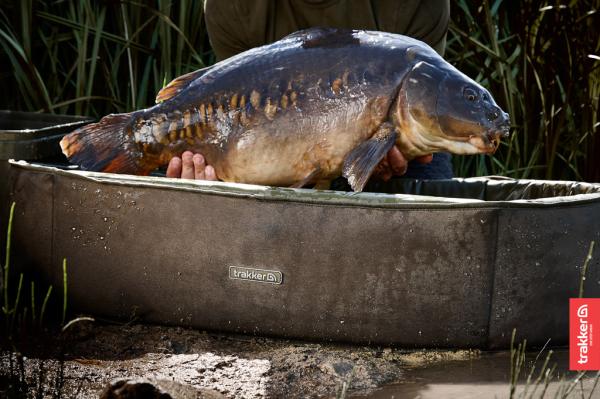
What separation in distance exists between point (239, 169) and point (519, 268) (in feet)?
2.84

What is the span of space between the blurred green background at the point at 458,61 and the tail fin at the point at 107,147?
1.64 m

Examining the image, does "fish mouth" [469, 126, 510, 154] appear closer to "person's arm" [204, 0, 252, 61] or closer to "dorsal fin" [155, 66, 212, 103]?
"dorsal fin" [155, 66, 212, 103]

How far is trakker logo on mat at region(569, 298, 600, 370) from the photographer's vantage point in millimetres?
2178

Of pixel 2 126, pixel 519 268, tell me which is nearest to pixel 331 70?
pixel 519 268

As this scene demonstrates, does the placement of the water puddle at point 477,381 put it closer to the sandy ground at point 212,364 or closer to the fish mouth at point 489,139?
the sandy ground at point 212,364

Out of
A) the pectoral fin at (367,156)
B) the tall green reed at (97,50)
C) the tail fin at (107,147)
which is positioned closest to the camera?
the pectoral fin at (367,156)

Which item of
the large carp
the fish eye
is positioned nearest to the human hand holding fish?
the large carp

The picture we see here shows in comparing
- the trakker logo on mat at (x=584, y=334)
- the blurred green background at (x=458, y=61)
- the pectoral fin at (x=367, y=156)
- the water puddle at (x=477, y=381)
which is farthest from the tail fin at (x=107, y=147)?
the blurred green background at (x=458, y=61)

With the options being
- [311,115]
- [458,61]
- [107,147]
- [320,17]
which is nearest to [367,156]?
[311,115]

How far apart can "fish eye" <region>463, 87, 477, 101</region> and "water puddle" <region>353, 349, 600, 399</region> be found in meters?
0.69

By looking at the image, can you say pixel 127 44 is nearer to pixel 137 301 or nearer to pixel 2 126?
pixel 2 126

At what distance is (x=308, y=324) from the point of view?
2389mm

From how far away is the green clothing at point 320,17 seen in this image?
3355 millimetres

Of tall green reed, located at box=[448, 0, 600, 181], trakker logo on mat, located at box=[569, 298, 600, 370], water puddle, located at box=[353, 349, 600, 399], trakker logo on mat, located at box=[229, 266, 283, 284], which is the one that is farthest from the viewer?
tall green reed, located at box=[448, 0, 600, 181]
